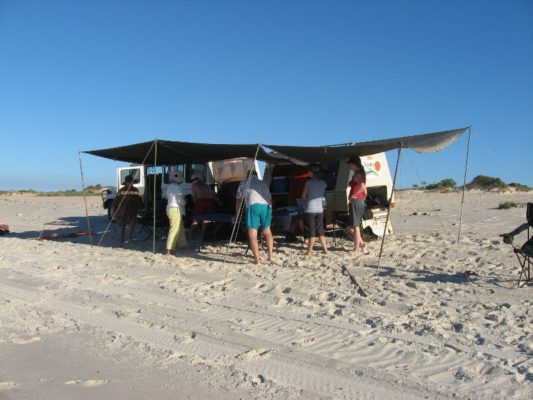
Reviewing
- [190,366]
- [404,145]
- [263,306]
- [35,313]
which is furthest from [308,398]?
[404,145]

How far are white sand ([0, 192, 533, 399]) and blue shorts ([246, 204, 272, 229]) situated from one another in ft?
1.97

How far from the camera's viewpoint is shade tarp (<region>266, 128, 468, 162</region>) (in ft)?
22.1

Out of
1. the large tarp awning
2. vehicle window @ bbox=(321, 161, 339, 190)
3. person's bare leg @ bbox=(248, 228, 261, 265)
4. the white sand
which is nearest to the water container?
the large tarp awning

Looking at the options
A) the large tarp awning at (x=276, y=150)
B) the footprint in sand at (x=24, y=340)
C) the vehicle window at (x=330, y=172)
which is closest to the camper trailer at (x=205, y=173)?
the large tarp awning at (x=276, y=150)

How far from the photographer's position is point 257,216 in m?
7.09

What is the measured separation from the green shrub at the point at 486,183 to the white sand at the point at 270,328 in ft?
54.2

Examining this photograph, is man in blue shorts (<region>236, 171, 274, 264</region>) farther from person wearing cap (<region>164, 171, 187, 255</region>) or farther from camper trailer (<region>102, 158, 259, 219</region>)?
camper trailer (<region>102, 158, 259, 219</region>)

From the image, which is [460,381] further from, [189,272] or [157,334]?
[189,272]

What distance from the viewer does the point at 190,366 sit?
3.54 meters

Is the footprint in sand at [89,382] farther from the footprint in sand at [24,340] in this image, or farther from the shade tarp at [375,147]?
the shade tarp at [375,147]

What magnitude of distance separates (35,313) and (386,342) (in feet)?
11.2

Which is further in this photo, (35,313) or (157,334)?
(35,313)

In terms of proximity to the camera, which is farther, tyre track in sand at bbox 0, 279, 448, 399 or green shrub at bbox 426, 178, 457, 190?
green shrub at bbox 426, 178, 457, 190

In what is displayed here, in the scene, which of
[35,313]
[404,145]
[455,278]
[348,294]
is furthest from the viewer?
[404,145]
